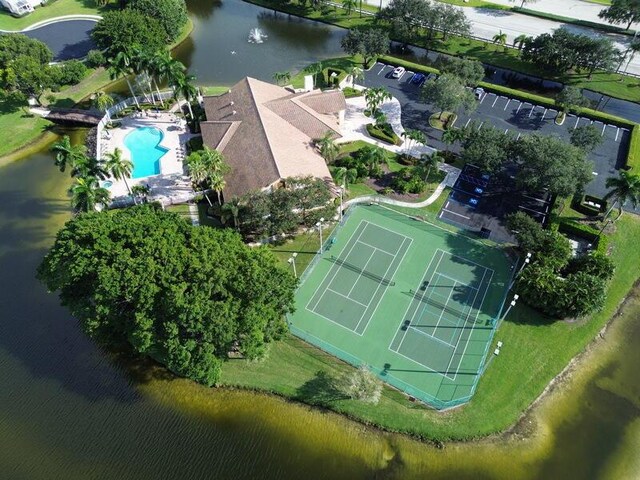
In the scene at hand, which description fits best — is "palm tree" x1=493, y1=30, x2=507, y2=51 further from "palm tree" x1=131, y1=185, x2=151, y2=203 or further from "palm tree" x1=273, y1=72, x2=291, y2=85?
"palm tree" x1=131, y1=185, x2=151, y2=203

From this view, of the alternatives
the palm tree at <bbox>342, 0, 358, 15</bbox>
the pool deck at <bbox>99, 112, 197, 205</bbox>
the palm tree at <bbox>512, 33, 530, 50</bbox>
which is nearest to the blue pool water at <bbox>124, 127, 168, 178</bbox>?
the pool deck at <bbox>99, 112, 197, 205</bbox>

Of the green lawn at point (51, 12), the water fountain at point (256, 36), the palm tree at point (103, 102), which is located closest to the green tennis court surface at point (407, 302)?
the palm tree at point (103, 102)

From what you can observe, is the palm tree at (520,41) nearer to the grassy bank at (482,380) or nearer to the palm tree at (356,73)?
the palm tree at (356,73)

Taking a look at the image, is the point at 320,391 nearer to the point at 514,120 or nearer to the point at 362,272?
the point at 362,272

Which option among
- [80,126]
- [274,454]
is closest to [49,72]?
[80,126]

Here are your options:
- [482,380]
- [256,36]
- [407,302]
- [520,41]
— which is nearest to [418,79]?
[520,41]

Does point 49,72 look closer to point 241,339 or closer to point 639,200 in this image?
point 241,339
